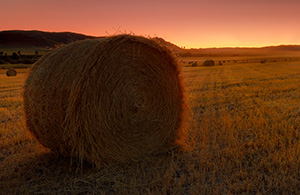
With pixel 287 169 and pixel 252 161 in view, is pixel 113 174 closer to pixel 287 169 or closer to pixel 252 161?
pixel 252 161

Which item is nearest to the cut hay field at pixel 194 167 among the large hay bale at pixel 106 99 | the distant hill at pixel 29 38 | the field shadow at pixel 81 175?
the field shadow at pixel 81 175

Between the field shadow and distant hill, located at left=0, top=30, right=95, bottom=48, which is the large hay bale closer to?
the field shadow

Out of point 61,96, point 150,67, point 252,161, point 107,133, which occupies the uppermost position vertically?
point 150,67

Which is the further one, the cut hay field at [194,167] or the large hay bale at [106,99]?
the large hay bale at [106,99]

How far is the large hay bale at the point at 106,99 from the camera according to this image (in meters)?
3.95

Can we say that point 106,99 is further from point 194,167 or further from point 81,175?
point 194,167

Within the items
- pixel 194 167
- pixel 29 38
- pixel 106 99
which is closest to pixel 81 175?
pixel 106 99

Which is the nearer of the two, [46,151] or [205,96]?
[46,151]

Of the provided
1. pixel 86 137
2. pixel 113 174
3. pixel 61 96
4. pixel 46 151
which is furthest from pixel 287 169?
pixel 46 151

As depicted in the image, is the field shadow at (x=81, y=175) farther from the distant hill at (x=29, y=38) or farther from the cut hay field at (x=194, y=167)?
the distant hill at (x=29, y=38)

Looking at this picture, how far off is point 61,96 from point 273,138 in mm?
4140

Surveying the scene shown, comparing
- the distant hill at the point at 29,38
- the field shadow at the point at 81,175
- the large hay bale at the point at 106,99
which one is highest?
the distant hill at the point at 29,38

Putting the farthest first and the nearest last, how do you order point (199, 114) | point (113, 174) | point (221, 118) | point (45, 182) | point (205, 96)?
point (205, 96)
point (199, 114)
point (221, 118)
point (113, 174)
point (45, 182)

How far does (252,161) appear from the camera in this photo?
4.30m
